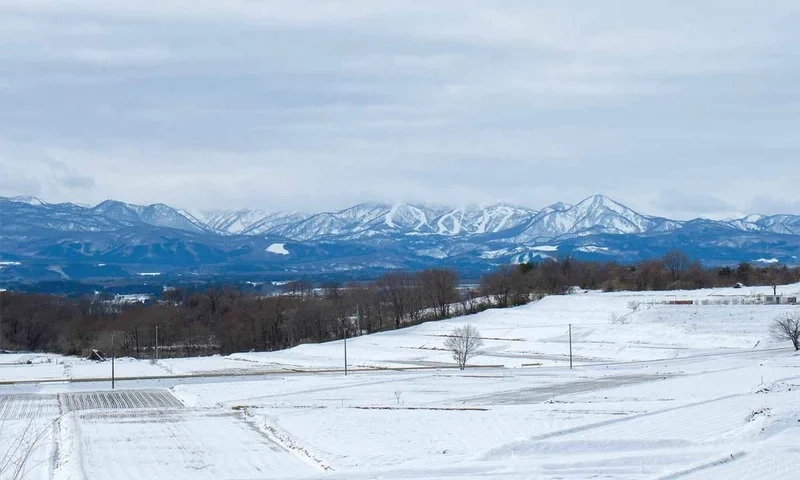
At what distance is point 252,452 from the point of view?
1125 inches

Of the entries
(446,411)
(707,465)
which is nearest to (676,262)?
(446,411)

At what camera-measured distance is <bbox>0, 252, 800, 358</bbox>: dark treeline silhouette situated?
120 meters

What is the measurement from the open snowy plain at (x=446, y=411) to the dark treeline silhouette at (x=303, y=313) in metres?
32.4

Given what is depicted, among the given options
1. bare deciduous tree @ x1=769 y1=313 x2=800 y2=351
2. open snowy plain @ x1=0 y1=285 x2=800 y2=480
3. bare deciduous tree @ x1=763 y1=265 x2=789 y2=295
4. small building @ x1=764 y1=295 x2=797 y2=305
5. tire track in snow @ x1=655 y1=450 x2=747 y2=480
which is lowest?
open snowy plain @ x1=0 y1=285 x2=800 y2=480

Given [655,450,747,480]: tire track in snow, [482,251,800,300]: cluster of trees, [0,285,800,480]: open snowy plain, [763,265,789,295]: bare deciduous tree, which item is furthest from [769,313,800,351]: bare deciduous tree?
[763,265,789,295]: bare deciduous tree

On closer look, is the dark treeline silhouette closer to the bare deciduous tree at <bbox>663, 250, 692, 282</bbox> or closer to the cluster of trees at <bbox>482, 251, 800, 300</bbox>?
the cluster of trees at <bbox>482, 251, 800, 300</bbox>

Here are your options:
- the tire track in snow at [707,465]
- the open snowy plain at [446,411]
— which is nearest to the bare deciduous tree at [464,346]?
the open snowy plain at [446,411]

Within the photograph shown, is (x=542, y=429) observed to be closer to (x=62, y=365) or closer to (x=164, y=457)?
(x=164, y=457)

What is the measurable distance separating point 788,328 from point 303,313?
6796 cm

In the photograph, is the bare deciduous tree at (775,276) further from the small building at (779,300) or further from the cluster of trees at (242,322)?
the cluster of trees at (242,322)

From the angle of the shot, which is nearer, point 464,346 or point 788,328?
point 788,328

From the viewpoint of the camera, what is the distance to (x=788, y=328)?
69.6 m

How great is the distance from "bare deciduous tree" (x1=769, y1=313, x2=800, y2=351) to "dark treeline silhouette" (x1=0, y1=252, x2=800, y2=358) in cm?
4610

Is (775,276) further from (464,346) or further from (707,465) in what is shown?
(707,465)
